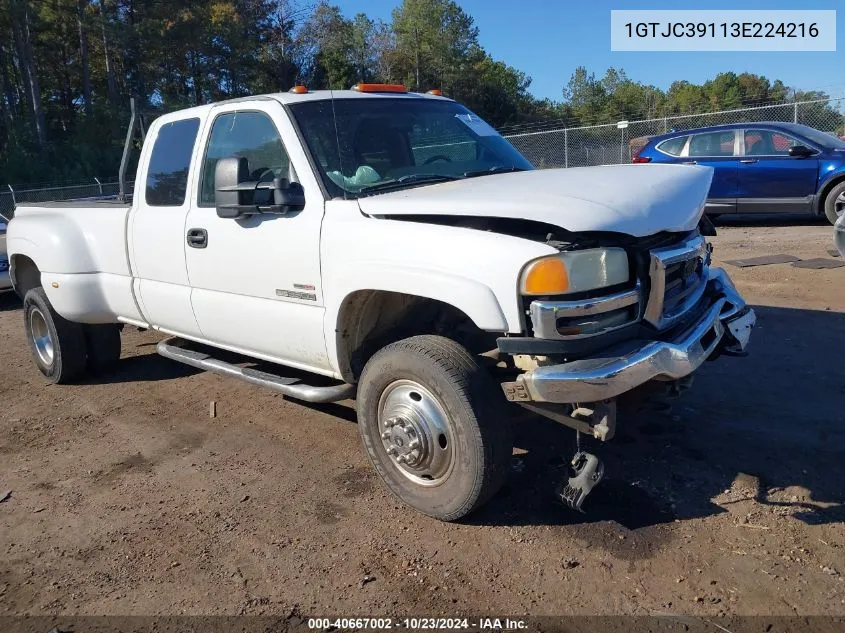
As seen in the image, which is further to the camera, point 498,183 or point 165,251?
point 165,251

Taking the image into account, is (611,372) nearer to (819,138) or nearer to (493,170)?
(493,170)

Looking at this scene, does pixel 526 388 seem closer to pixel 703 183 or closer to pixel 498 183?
pixel 498 183

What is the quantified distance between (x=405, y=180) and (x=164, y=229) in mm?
1856

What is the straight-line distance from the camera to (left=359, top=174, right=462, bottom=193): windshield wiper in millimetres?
3865

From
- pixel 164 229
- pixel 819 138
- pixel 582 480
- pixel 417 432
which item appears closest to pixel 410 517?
pixel 417 432

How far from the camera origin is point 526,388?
10.0 ft

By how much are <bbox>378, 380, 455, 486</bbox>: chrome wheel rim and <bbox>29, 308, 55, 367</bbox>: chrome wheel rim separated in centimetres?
405

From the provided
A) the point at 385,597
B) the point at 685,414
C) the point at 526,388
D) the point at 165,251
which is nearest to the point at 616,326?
the point at 526,388

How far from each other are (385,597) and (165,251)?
2.94 m

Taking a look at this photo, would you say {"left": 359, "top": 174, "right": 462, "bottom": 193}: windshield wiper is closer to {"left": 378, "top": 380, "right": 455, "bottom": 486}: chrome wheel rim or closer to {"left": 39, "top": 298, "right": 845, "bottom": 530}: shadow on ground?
{"left": 378, "top": 380, "right": 455, "bottom": 486}: chrome wheel rim

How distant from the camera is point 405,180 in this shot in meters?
3.98

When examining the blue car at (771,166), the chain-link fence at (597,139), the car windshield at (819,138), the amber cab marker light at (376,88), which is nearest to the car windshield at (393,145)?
the amber cab marker light at (376,88)

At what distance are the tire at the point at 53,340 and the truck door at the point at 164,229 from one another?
44.6 inches

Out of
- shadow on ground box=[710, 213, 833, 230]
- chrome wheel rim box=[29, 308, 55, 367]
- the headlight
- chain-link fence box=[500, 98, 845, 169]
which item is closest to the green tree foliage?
chain-link fence box=[500, 98, 845, 169]
